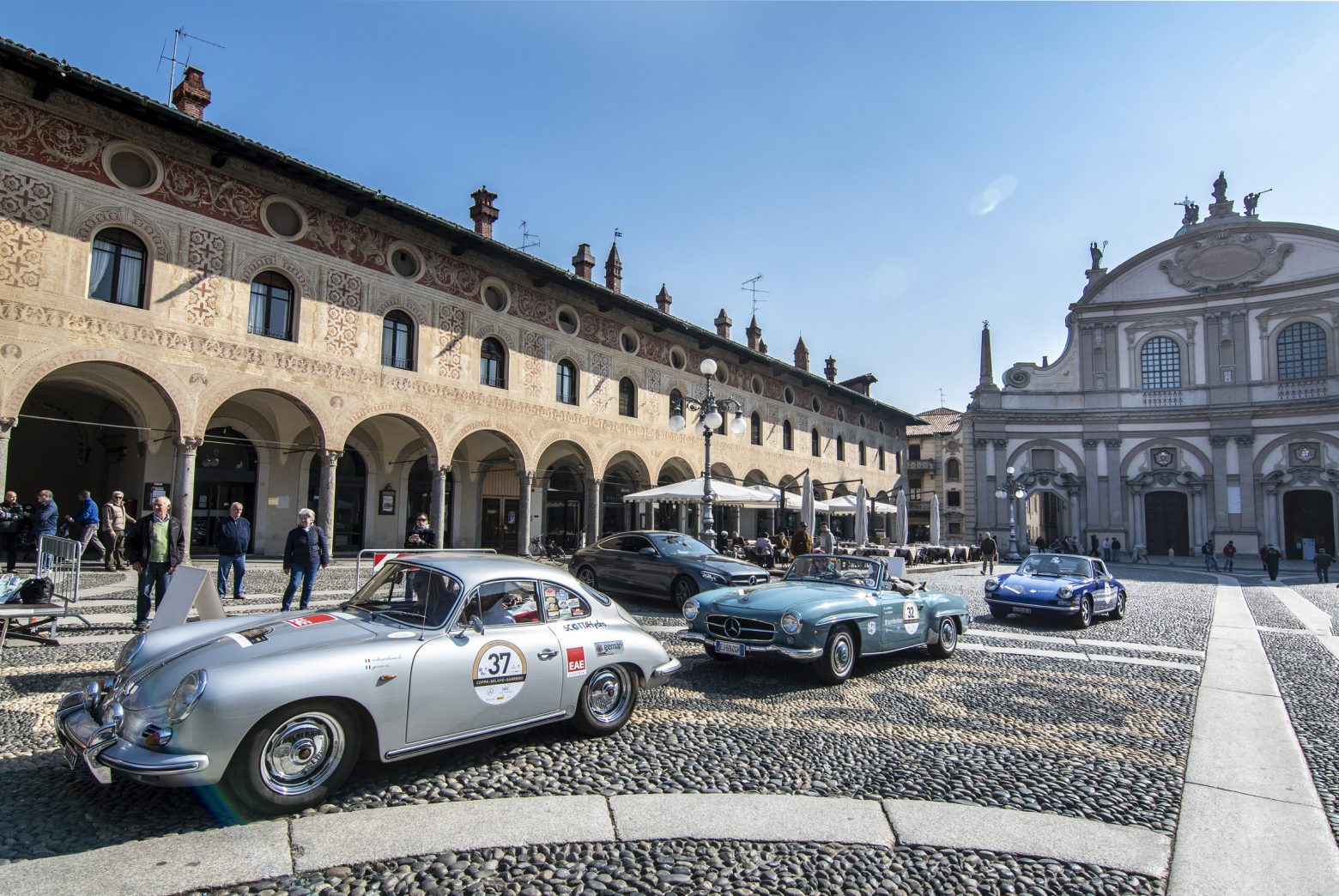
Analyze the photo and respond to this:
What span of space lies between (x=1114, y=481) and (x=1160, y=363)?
6.87 meters

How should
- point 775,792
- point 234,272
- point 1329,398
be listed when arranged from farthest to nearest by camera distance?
point 1329,398 → point 234,272 → point 775,792

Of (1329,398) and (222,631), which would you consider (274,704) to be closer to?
(222,631)

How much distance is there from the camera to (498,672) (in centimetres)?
461

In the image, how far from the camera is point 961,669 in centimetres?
808

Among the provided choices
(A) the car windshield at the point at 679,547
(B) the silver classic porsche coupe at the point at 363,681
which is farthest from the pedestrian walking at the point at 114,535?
(B) the silver classic porsche coupe at the point at 363,681

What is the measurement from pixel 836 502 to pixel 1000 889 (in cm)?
2237

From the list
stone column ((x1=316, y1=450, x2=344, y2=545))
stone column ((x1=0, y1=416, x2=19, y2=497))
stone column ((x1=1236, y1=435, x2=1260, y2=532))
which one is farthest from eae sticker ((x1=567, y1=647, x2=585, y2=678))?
stone column ((x1=1236, y1=435, x2=1260, y2=532))

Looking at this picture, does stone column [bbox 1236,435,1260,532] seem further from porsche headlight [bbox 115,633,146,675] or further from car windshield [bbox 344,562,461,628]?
porsche headlight [bbox 115,633,146,675]

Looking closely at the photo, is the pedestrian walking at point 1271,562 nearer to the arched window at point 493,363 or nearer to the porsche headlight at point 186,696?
the arched window at point 493,363

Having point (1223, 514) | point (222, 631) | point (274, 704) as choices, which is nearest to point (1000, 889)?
point (274, 704)

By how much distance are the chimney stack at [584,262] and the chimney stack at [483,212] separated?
13.8ft

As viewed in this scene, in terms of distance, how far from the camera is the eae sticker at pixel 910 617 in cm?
802

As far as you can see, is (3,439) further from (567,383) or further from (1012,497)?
(1012,497)

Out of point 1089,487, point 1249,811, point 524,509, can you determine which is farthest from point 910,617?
point 1089,487
